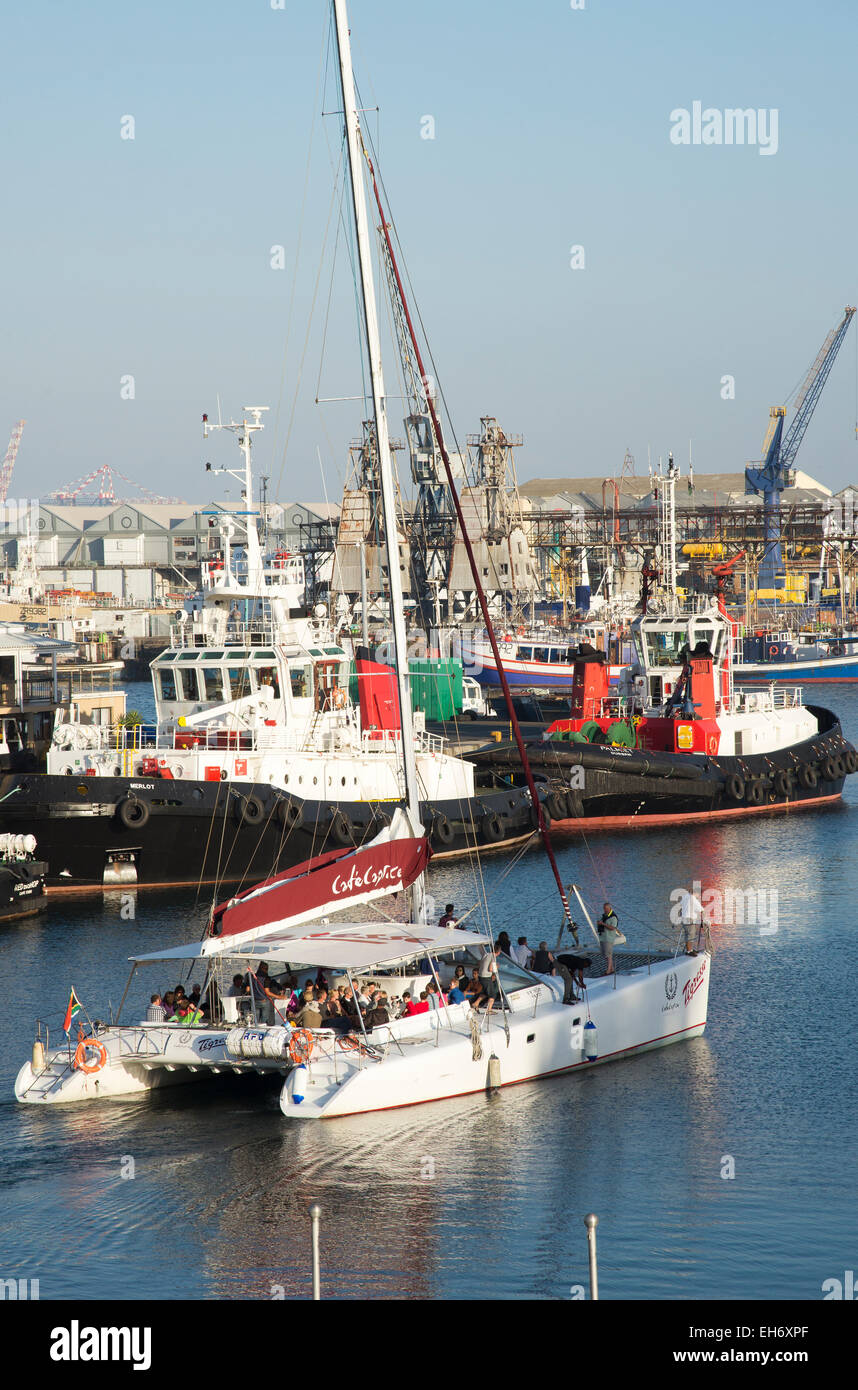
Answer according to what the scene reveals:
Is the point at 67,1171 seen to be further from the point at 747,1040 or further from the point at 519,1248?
Answer: the point at 747,1040

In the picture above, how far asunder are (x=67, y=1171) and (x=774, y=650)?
106844 mm

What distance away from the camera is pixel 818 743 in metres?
55.3

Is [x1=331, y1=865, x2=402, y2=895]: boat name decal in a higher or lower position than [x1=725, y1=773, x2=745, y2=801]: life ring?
higher

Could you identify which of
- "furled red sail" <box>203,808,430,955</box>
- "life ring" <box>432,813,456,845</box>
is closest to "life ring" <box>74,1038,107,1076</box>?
"furled red sail" <box>203,808,430,955</box>

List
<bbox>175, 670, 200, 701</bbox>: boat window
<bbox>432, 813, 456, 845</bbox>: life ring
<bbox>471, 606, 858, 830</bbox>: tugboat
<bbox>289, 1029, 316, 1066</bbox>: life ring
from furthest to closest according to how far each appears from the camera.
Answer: <bbox>471, 606, 858, 830</bbox>: tugboat → <bbox>432, 813, 456, 845</bbox>: life ring → <bbox>175, 670, 200, 701</bbox>: boat window → <bbox>289, 1029, 316, 1066</bbox>: life ring

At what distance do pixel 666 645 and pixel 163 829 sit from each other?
943 inches

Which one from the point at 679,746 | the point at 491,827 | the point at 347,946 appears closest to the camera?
the point at 347,946

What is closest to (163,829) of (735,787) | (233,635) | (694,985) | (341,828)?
(341,828)

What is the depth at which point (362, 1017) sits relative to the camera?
21969 mm

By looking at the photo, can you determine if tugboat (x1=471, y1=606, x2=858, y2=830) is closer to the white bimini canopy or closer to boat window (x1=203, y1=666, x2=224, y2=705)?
boat window (x1=203, y1=666, x2=224, y2=705)

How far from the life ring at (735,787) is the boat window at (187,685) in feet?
66.0

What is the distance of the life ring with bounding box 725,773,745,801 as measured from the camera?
51.3 meters

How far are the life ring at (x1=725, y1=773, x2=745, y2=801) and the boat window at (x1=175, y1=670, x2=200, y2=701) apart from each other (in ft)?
66.0

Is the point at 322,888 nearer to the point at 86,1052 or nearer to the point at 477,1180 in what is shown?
the point at 86,1052
